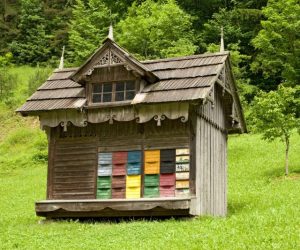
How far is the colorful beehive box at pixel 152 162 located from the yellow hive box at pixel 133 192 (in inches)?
28.5

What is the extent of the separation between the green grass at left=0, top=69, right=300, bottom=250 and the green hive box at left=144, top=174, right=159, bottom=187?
146 centimetres

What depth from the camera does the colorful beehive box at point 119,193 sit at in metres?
22.4

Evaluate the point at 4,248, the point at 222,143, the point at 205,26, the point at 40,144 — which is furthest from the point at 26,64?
the point at 4,248

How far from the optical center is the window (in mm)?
22828

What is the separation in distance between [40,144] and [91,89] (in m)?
24.7

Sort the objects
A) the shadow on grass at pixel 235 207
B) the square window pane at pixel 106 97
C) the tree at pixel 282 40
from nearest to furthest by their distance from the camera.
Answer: the square window pane at pixel 106 97 < the shadow on grass at pixel 235 207 < the tree at pixel 282 40

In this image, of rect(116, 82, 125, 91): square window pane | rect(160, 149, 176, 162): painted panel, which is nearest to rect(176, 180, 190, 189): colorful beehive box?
rect(160, 149, 176, 162): painted panel

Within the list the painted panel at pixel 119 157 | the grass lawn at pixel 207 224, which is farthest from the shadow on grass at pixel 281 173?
the painted panel at pixel 119 157

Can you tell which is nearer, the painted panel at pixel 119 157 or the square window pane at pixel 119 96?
the painted panel at pixel 119 157

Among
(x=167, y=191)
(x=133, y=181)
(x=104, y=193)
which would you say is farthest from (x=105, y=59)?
(x=167, y=191)

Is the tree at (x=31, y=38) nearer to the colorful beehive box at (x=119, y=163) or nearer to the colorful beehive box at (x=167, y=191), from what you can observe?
the colorful beehive box at (x=119, y=163)

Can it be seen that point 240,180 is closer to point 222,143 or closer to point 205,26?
point 222,143

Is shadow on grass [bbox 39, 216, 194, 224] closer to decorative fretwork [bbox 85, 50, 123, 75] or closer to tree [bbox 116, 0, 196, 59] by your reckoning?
decorative fretwork [bbox 85, 50, 123, 75]

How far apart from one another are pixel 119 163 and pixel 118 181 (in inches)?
26.8
